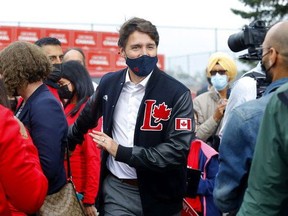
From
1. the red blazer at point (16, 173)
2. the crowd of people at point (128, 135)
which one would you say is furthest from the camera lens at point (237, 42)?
the red blazer at point (16, 173)

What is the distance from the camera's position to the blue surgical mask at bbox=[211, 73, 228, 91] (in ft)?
20.6

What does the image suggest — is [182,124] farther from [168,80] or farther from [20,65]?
[20,65]

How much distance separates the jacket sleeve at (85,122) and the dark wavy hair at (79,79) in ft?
1.97

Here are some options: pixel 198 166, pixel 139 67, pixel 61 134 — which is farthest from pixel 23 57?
pixel 198 166

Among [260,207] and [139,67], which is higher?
[139,67]

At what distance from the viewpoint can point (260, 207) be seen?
2.11 meters

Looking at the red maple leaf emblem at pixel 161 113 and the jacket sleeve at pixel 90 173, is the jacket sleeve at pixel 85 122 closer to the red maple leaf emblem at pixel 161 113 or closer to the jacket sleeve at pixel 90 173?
the jacket sleeve at pixel 90 173

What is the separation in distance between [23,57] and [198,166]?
6.18 feet

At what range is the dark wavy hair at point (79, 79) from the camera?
4.84 meters

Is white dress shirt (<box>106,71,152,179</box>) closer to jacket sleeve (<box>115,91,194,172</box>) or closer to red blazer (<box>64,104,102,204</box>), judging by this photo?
jacket sleeve (<box>115,91,194,172</box>)

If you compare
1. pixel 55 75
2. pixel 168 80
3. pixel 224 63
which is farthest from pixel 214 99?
pixel 168 80

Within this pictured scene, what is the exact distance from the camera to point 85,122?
415 centimetres

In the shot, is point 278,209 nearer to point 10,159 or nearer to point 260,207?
point 260,207

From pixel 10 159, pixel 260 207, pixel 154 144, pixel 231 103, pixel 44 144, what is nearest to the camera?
pixel 260 207
